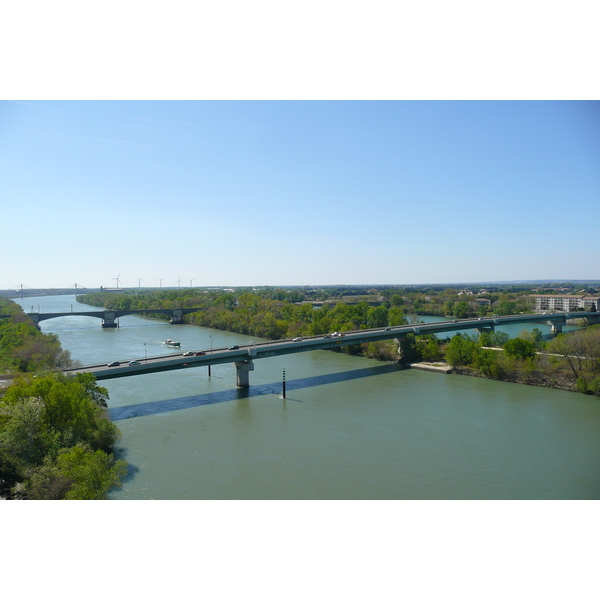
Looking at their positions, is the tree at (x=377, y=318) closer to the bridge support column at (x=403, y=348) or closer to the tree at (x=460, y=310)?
the bridge support column at (x=403, y=348)

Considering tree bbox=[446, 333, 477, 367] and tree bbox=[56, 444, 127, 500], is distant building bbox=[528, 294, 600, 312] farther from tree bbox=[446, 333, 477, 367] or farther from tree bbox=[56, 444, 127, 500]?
tree bbox=[56, 444, 127, 500]

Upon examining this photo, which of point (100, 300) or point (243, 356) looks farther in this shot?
point (100, 300)

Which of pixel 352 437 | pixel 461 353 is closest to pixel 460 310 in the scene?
pixel 461 353

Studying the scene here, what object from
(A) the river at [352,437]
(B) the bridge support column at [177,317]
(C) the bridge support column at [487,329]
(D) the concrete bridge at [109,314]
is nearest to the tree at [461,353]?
(A) the river at [352,437]

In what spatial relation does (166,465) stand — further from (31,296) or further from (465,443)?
(31,296)

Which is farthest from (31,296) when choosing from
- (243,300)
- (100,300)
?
(243,300)
